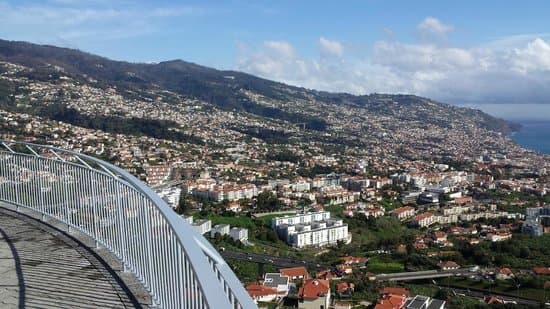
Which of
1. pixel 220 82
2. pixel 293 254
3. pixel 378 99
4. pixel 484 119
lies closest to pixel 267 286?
pixel 293 254

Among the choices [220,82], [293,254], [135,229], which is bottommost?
[293,254]

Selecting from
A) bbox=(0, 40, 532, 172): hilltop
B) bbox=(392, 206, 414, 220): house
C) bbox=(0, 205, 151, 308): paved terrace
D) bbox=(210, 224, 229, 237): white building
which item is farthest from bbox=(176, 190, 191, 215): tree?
bbox=(0, 205, 151, 308): paved terrace

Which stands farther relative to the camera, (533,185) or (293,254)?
(533,185)

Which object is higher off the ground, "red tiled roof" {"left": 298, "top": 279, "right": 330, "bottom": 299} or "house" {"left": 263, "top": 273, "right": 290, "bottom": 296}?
"red tiled roof" {"left": 298, "top": 279, "right": 330, "bottom": 299}

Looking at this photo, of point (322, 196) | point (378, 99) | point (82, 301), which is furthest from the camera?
point (378, 99)

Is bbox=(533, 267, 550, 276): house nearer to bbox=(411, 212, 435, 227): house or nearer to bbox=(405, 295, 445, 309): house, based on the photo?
bbox=(405, 295, 445, 309): house

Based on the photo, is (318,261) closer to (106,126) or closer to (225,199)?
(225,199)

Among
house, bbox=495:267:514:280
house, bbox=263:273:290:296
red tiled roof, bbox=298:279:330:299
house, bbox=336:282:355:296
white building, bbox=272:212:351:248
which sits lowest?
white building, bbox=272:212:351:248
